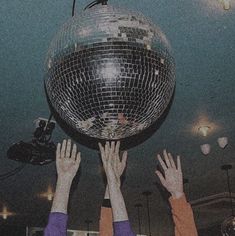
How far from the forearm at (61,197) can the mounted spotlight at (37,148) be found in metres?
2.27

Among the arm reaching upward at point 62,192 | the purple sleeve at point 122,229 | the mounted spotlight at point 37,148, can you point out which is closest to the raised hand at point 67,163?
the arm reaching upward at point 62,192

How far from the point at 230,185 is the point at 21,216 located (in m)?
3.75

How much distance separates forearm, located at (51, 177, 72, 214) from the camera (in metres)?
1.73

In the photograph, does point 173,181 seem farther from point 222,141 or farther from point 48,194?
point 48,194

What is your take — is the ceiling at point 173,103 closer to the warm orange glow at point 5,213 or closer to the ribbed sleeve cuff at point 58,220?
the warm orange glow at point 5,213

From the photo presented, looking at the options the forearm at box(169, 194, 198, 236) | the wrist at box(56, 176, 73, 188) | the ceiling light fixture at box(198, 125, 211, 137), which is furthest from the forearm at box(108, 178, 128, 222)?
the ceiling light fixture at box(198, 125, 211, 137)

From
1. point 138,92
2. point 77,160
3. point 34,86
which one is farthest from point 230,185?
point 138,92

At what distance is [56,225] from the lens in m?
1.66

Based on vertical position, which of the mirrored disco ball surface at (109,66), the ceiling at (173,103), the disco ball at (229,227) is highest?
the ceiling at (173,103)

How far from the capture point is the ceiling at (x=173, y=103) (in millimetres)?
2822

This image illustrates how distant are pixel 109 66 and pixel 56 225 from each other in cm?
64

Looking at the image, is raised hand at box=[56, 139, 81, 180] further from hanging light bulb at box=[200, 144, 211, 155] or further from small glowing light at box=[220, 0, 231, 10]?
hanging light bulb at box=[200, 144, 211, 155]

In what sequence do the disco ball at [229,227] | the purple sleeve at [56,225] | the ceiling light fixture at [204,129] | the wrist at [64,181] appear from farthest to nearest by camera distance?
the disco ball at [229,227], the ceiling light fixture at [204,129], the wrist at [64,181], the purple sleeve at [56,225]

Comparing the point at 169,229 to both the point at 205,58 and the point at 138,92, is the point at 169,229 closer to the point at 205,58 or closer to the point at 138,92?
the point at 205,58
